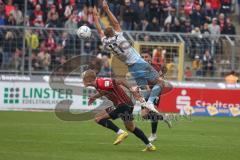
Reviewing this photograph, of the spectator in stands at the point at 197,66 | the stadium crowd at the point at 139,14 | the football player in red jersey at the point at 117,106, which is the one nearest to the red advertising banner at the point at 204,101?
the spectator in stands at the point at 197,66

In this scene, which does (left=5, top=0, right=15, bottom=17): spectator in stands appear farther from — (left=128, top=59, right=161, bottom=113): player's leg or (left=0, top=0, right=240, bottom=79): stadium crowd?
(left=128, top=59, right=161, bottom=113): player's leg

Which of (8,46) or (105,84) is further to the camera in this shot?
(8,46)

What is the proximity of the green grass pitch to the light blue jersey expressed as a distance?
204 centimetres

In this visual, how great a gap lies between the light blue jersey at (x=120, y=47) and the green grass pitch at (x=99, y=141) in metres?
2.04

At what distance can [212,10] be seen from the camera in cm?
3347

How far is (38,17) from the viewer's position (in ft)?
99.9

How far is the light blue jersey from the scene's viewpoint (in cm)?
1641

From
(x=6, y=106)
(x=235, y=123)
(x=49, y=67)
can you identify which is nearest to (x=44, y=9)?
(x=49, y=67)

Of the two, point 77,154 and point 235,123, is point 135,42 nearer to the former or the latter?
point 235,123

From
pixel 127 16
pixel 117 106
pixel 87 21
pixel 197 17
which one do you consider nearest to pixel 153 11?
pixel 127 16

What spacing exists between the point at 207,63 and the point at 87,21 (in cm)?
548

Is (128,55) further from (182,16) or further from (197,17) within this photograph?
(182,16)

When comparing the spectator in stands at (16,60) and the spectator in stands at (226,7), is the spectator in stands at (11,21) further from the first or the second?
the spectator in stands at (226,7)

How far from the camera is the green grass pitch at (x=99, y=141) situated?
46.6 feet
